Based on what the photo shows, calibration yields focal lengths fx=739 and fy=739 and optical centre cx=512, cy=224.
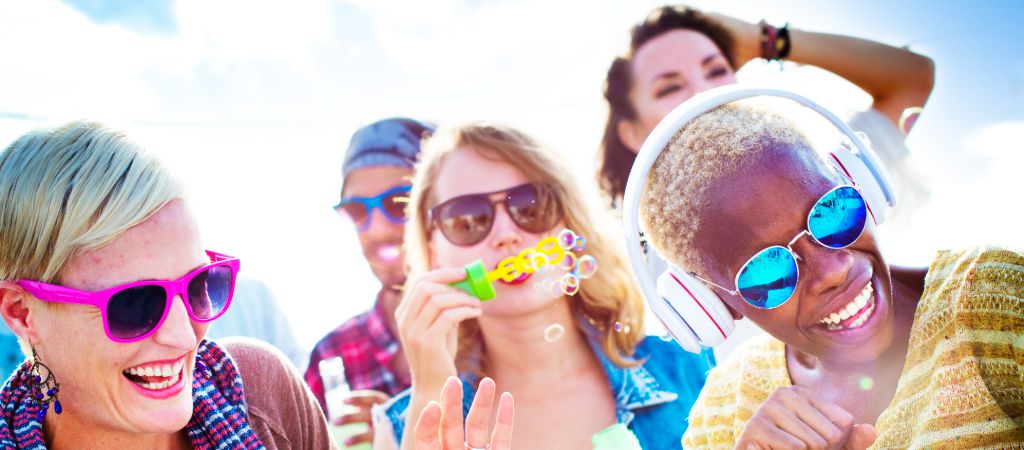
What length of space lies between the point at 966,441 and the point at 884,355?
0.23 meters

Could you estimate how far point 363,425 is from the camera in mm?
3080

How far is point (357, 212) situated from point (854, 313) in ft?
8.13

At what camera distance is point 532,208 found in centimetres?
262

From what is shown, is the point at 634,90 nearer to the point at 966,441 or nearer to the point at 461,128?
the point at 461,128

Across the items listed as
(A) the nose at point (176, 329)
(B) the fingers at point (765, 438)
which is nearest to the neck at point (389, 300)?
(A) the nose at point (176, 329)

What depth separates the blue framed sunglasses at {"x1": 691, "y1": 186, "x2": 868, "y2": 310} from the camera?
155 centimetres

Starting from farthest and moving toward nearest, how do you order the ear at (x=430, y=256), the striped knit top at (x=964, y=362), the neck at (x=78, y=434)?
the ear at (x=430, y=256) < the neck at (x=78, y=434) < the striped knit top at (x=964, y=362)

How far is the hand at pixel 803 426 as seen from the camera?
1548mm

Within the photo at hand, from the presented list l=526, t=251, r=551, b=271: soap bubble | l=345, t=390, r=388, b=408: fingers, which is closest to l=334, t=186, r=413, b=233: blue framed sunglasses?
l=345, t=390, r=388, b=408: fingers

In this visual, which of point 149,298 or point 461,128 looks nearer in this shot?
point 149,298

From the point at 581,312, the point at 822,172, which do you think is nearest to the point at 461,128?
the point at 581,312

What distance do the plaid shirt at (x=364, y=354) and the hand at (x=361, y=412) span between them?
13cm

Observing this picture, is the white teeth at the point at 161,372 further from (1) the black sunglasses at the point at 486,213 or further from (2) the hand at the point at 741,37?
(2) the hand at the point at 741,37

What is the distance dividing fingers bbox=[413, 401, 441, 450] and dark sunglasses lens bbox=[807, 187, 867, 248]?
0.89 metres
